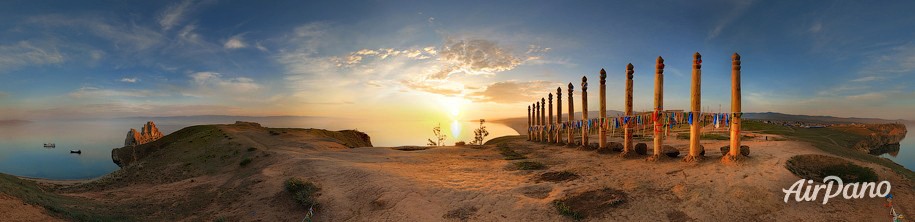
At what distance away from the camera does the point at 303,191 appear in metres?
14.4

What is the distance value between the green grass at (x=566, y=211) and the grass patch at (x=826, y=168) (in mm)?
7490

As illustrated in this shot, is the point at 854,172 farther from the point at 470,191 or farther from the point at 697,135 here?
the point at 470,191

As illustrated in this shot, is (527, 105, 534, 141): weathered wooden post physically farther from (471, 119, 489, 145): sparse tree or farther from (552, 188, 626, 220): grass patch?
(552, 188, 626, 220): grass patch

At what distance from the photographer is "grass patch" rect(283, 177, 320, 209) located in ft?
44.4

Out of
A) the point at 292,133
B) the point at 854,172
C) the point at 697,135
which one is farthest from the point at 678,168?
the point at 292,133

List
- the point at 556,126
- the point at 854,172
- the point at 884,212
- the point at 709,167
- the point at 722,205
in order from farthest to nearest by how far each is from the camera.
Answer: the point at 556,126, the point at 709,167, the point at 854,172, the point at 722,205, the point at 884,212

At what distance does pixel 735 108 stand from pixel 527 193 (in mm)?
8762

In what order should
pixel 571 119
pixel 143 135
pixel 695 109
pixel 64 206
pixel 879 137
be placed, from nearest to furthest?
pixel 64 206, pixel 695 109, pixel 571 119, pixel 879 137, pixel 143 135

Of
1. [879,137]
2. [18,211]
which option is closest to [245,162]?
[18,211]

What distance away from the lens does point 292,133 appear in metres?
37.3

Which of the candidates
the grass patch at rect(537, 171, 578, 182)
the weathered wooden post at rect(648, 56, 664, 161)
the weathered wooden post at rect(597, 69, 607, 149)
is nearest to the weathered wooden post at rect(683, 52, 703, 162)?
the weathered wooden post at rect(648, 56, 664, 161)

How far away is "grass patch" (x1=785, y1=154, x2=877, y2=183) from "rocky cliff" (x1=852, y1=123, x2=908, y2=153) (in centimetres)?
4124

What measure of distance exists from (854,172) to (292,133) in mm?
39512

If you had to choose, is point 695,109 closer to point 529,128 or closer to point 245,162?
point 245,162
